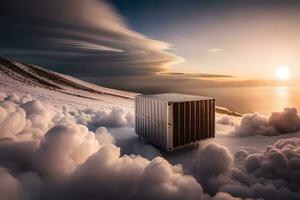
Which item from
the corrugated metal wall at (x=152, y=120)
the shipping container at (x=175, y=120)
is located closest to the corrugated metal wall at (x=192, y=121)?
the shipping container at (x=175, y=120)

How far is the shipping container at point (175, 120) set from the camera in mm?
16203

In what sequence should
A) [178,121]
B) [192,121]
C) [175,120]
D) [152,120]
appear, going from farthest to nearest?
[152,120]
[192,121]
[178,121]
[175,120]

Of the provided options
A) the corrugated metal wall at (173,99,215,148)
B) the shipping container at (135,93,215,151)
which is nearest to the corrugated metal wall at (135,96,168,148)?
the shipping container at (135,93,215,151)

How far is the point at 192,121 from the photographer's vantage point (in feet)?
57.1

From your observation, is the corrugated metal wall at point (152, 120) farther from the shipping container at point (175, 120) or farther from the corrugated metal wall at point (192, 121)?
the corrugated metal wall at point (192, 121)

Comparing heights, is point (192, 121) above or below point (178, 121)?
below

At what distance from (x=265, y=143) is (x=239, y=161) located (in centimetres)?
660

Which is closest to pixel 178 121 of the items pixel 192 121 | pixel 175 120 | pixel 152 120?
pixel 175 120

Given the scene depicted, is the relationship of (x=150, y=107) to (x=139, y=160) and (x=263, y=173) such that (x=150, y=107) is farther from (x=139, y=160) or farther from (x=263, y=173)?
(x=263, y=173)

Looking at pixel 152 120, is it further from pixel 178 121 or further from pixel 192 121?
pixel 192 121

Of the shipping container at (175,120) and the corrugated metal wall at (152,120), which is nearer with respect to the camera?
the shipping container at (175,120)

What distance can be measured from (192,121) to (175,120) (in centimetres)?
183

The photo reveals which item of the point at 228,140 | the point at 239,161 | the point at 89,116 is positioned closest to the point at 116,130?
the point at 89,116

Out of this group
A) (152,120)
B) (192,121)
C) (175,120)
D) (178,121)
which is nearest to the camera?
(175,120)
